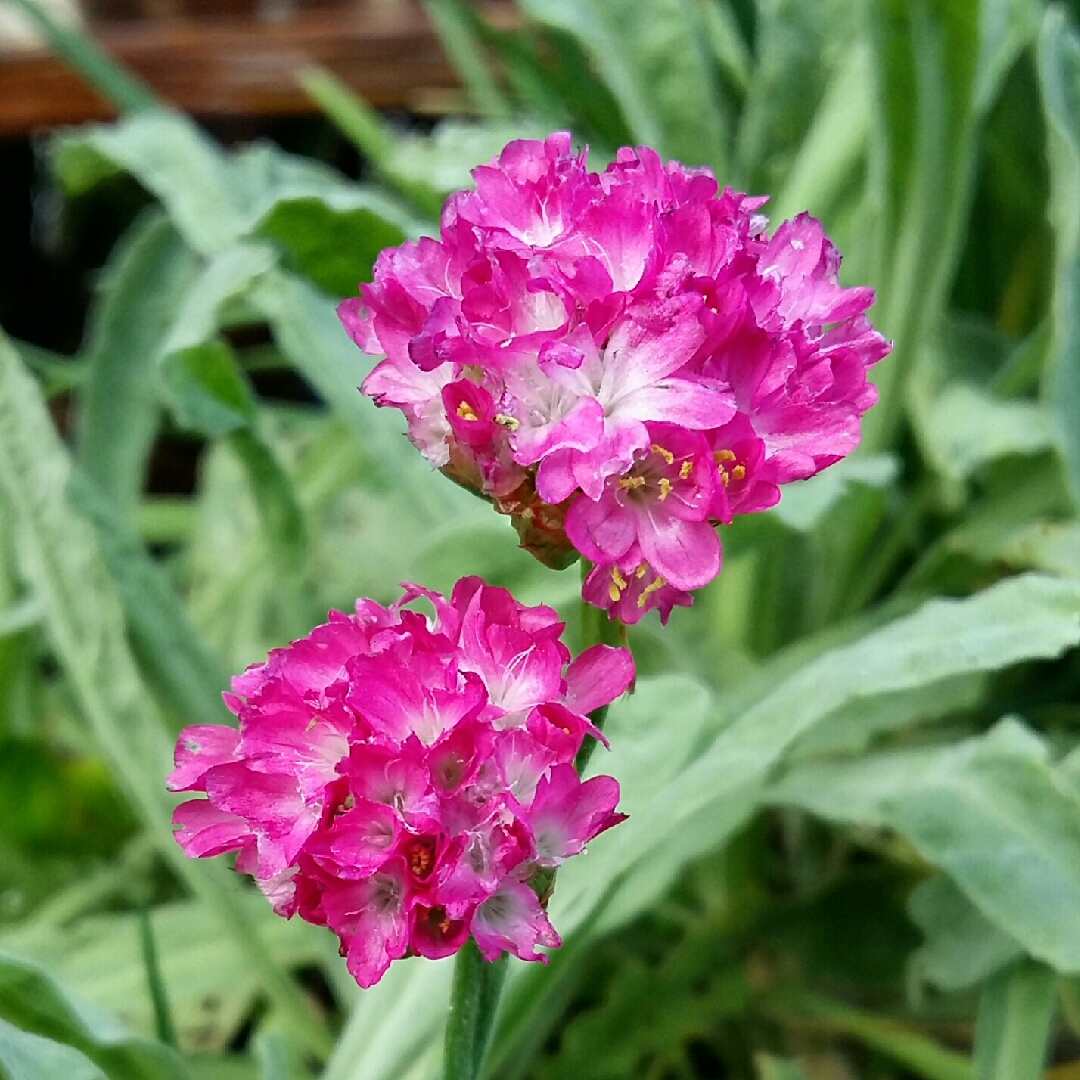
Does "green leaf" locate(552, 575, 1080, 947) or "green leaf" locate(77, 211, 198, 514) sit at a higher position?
"green leaf" locate(77, 211, 198, 514)

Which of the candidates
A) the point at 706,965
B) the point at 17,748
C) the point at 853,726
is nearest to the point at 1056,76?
the point at 853,726

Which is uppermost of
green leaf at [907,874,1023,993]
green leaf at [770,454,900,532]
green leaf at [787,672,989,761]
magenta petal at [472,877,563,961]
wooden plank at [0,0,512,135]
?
wooden plank at [0,0,512,135]

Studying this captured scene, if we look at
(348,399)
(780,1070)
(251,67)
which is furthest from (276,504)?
(251,67)

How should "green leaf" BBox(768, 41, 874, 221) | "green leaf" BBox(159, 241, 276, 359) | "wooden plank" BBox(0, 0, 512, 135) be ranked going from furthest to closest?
1. "wooden plank" BBox(0, 0, 512, 135)
2. "green leaf" BBox(768, 41, 874, 221)
3. "green leaf" BBox(159, 241, 276, 359)

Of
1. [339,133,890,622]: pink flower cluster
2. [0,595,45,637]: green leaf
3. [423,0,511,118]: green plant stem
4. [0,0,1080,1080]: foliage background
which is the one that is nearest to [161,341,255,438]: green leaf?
[0,0,1080,1080]: foliage background

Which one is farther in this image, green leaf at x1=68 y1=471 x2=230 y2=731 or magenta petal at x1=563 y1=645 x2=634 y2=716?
green leaf at x1=68 y1=471 x2=230 y2=731

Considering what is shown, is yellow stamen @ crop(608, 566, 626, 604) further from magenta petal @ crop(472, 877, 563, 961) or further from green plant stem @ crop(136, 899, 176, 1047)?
green plant stem @ crop(136, 899, 176, 1047)

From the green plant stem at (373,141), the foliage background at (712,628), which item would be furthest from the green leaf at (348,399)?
the green plant stem at (373,141)

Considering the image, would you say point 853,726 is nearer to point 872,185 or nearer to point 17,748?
point 872,185

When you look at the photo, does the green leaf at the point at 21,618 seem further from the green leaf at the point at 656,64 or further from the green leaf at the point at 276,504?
the green leaf at the point at 656,64
